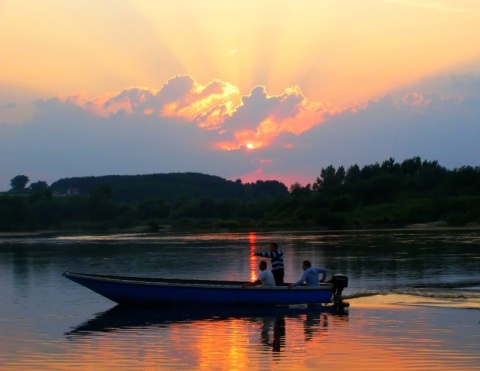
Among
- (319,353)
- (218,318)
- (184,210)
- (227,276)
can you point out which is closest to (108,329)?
(218,318)

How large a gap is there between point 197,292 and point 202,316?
4.23 feet

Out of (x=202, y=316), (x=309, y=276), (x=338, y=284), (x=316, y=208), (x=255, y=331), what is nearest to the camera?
(x=255, y=331)

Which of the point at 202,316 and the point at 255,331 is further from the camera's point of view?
the point at 202,316

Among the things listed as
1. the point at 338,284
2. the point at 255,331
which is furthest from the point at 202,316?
the point at 338,284

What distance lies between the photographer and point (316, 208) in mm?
138875

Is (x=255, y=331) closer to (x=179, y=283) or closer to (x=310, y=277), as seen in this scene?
(x=310, y=277)

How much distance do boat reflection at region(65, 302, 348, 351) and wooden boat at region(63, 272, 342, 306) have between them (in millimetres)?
247

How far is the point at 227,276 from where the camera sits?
4344 centimetres

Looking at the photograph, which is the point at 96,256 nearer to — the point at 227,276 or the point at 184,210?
the point at 227,276

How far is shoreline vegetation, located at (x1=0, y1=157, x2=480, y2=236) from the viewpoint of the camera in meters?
125

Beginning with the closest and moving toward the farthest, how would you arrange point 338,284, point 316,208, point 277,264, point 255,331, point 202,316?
point 255,331, point 202,316, point 338,284, point 277,264, point 316,208

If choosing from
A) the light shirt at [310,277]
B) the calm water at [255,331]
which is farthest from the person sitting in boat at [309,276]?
the calm water at [255,331]

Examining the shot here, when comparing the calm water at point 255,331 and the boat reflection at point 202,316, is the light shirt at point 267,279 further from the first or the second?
the calm water at point 255,331

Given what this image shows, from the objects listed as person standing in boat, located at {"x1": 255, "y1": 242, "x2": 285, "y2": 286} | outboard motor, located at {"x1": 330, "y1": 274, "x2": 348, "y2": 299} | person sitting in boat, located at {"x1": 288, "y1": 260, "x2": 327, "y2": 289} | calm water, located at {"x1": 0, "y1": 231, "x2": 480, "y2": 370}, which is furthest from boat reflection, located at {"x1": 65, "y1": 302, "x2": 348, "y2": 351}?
person standing in boat, located at {"x1": 255, "y1": 242, "x2": 285, "y2": 286}
